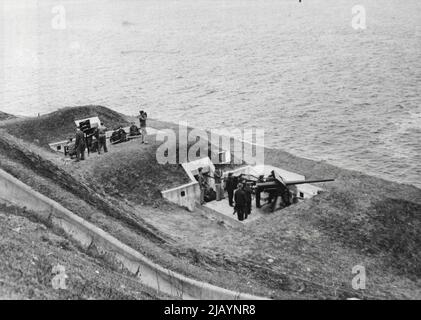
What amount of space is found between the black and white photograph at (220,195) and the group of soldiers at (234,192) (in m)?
0.06

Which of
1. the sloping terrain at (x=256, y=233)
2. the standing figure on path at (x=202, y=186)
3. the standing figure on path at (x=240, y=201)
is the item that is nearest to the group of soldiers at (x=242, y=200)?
the standing figure on path at (x=240, y=201)

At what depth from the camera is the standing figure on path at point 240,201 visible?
16984mm

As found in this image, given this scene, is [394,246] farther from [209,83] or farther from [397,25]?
[397,25]

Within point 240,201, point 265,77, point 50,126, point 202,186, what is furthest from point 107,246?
point 265,77

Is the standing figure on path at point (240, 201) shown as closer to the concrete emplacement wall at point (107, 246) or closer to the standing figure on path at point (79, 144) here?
the concrete emplacement wall at point (107, 246)

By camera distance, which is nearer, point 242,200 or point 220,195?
point 242,200

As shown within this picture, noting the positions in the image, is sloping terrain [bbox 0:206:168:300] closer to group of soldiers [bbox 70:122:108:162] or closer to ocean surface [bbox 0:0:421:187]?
group of soldiers [bbox 70:122:108:162]

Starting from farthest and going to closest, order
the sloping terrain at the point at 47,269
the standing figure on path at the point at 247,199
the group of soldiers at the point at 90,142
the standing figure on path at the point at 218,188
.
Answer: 1. the group of soldiers at the point at 90,142
2. the standing figure on path at the point at 218,188
3. the standing figure on path at the point at 247,199
4. the sloping terrain at the point at 47,269

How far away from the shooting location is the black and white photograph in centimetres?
1101

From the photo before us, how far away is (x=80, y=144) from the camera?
20.7 meters

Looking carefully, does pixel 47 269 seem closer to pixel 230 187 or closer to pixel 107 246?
pixel 107 246

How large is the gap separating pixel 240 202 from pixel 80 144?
7.84 m

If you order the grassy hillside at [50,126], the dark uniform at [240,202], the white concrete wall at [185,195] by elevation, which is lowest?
the white concrete wall at [185,195]

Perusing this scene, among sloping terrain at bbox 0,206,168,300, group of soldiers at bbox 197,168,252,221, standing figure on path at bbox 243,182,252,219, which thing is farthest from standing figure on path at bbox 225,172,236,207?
sloping terrain at bbox 0,206,168,300
